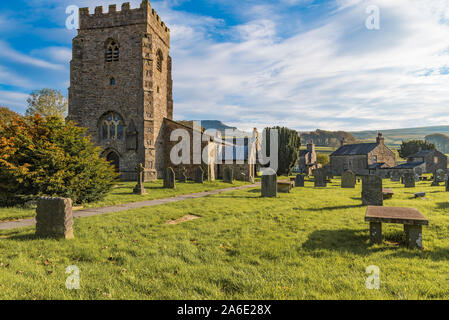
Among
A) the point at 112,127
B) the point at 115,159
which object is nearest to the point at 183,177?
the point at 115,159

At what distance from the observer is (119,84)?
2242 cm

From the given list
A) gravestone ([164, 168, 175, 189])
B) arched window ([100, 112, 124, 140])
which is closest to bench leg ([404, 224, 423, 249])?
gravestone ([164, 168, 175, 189])

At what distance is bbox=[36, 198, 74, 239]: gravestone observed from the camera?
18.5 feet

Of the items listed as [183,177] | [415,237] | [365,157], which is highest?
[365,157]

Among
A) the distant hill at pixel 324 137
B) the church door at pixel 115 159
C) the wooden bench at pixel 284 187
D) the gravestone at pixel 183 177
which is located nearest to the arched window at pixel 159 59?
the church door at pixel 115 159

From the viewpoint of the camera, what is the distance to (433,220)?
22.7 feet

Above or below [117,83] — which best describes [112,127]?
below

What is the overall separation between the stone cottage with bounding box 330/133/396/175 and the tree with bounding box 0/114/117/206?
149 feet

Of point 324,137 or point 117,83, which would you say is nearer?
Answer: point 117,83

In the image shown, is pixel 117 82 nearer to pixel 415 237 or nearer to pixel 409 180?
pixel 415 237

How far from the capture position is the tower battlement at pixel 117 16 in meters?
21.8

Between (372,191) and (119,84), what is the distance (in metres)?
22.2

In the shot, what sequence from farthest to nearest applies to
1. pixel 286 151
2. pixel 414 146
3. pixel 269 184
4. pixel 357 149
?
pixel 414 146, pixel 357 149, pixel 286 151, pixel 269 184
